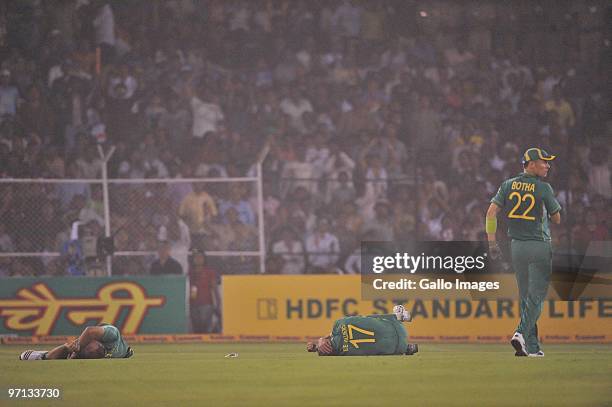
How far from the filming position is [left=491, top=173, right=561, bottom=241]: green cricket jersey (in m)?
12.9

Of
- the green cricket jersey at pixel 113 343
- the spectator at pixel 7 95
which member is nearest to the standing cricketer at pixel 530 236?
the green cricket jersey at pixel 113 343

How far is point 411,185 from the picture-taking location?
794 inches

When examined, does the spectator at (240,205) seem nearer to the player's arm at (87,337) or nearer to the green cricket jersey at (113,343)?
the green cricket jersey at (113,343)

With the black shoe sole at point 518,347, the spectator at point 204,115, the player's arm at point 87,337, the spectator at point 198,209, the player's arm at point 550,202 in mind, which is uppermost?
the spectator at point 204,115

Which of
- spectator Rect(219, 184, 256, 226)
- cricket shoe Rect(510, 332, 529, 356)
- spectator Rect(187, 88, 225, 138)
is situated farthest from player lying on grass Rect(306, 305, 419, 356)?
spectator Rect(187, 88, 225, 138)

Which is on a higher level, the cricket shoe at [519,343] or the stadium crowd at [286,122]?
the stadium crowd at [286,122]

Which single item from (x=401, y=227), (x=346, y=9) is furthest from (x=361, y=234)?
(x=346, y=9)

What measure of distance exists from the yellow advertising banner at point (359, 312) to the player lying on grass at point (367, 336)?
15.4 ft

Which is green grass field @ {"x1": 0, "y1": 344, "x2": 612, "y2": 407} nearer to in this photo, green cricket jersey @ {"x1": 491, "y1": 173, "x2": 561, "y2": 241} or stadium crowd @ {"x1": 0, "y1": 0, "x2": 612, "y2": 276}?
green cricket jersey @ {"x1": 491, "y1": 173, "x2": 561, "y2": 241}

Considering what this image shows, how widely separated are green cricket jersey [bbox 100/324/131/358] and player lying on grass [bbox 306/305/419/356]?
88.3 inches

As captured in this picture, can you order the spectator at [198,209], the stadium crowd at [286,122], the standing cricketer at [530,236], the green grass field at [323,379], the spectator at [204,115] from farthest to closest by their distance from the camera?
1. the spectator at [204,115]
2. the spectator at [198,209]
3. the stadium crowd at [286,122]
4. the standing cricketer at [530,236]
5. the green grass field at [323,379]

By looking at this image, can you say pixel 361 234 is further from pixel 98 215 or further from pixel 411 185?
pixel 98 215

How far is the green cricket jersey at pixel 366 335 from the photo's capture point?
1300 cm

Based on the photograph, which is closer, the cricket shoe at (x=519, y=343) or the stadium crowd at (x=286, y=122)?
the cricket shoe at (x=519, y=343)
